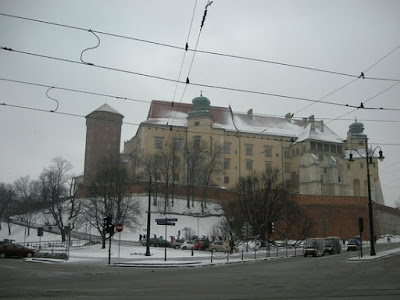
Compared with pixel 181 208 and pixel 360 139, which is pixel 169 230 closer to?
pixel 181 208

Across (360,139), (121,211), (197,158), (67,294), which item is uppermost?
(360,139)

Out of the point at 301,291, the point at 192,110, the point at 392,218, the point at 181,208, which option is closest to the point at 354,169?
the point at 392,218

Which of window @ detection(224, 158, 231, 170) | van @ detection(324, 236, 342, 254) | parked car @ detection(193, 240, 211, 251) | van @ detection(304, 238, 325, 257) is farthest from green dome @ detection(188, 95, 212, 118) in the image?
van @ detection(304, 238, 325, 257)

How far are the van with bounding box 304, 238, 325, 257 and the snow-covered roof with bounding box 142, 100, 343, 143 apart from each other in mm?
55315

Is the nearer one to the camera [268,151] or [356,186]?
[356,186]

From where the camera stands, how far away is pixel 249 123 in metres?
103

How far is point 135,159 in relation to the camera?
91.9 meters

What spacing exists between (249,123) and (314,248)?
66.5m

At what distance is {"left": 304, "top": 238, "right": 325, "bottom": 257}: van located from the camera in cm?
3781

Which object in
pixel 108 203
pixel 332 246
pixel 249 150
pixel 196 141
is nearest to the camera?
pixel 332 246

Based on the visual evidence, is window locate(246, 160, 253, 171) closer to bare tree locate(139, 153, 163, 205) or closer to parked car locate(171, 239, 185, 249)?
bare tree locate(139, 153, 163, 205)

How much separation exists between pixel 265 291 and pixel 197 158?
70.0 meters

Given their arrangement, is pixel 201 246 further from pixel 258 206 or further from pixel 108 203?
pixel 108 203

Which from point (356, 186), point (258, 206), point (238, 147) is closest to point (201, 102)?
point (238, 147)
